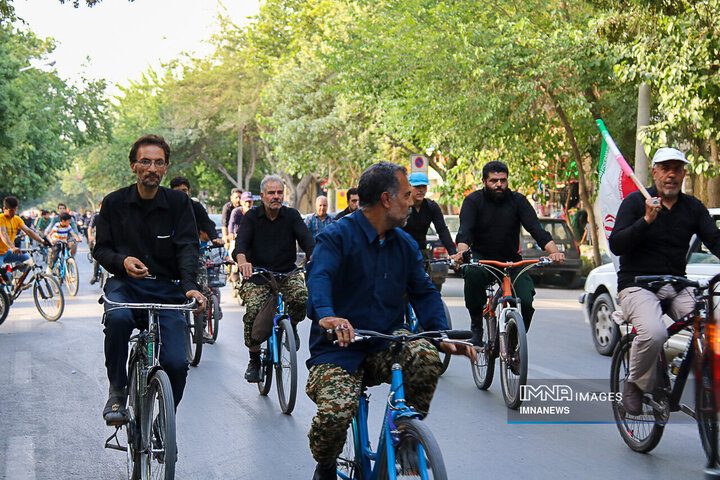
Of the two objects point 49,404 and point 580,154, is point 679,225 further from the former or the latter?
point 580,154

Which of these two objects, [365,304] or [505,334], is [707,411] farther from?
[505,334]

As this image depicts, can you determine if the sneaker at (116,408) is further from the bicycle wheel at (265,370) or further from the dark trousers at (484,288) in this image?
the dark trousers at (484,288)

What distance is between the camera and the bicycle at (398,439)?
Answer: 3502 millimetres

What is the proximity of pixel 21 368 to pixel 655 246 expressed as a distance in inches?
271

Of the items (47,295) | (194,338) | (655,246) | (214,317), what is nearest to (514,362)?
(655,246)

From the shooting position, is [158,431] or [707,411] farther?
[707,411]

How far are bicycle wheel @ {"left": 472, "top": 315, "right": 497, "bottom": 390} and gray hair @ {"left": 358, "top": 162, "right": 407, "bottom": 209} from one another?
4025 millimetres

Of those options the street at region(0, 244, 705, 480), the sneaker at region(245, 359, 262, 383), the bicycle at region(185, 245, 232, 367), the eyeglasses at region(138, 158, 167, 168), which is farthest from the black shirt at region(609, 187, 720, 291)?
the bicycle at region(185, 245, 232, 367)

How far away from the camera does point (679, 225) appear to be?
6113 mm

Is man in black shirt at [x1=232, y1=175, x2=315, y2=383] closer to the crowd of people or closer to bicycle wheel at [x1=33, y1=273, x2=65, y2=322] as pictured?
the crowd of people

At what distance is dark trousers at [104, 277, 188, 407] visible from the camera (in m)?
5.11

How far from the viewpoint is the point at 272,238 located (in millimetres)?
8281

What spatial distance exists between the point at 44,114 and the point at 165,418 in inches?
1683

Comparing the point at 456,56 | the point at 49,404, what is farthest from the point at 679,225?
the point at 456,56
